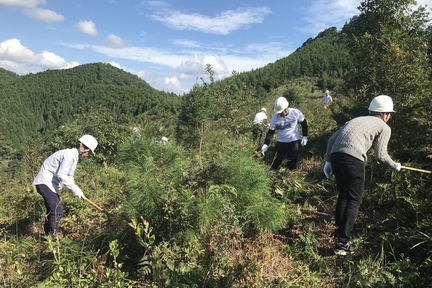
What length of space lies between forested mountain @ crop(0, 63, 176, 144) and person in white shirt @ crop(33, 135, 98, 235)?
117 metres

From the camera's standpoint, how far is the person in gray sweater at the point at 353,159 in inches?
127

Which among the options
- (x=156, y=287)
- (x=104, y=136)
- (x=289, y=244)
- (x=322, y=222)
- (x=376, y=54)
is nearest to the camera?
(x=156, y=287)

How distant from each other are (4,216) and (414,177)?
6.29 m

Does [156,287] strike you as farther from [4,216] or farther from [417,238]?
[4,216]

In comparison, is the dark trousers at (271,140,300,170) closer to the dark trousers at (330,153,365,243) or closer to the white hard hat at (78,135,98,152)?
the dark trousers at (330,153,365,243)

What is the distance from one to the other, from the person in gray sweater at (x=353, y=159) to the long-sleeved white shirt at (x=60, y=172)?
3.23m

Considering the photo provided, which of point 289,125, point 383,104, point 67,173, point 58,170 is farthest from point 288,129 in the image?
point 58,170

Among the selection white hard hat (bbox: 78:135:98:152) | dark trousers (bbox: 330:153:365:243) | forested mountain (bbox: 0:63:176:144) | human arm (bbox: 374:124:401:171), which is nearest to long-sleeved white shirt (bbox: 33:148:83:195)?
white hard hat (bbox: 78:135:98:152)

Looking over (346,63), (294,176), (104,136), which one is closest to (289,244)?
(294,176)

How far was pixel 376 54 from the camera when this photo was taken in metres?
6.70

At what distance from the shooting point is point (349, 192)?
3.29 meters

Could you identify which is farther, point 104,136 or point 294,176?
point 104,136

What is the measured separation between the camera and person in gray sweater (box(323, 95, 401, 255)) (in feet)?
10.6

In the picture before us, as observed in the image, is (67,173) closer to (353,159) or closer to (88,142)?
(88,142)
